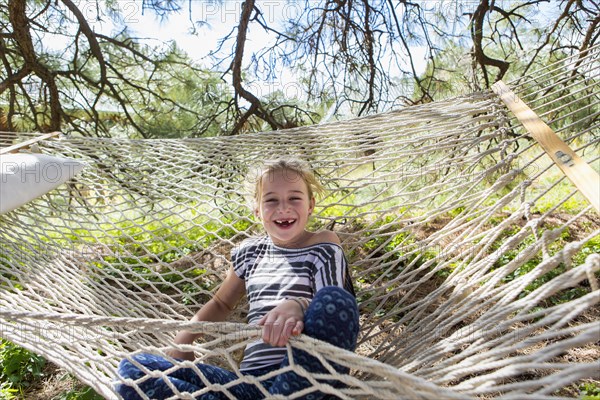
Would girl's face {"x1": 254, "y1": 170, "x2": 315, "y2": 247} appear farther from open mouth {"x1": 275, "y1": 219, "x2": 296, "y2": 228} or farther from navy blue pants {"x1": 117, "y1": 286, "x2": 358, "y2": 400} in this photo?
navy blue pants {"x1": 117, "y1": 286, "x2": 358, "y2": 400}

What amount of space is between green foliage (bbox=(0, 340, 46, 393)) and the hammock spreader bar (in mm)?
1715

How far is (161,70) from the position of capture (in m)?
Result: 3.60

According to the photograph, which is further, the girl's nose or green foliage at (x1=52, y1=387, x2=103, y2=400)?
green foliage at (x1=52, y1=387, x2=103, y2=400)

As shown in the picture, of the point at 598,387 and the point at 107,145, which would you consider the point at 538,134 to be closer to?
the point at 598,387

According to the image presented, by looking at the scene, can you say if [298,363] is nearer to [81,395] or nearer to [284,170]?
[284,170]

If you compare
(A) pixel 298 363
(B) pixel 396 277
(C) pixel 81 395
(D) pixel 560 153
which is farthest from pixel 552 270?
(C) pixel 81 395

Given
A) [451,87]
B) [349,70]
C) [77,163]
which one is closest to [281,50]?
[349,70]

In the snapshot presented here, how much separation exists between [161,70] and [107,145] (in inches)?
56.4

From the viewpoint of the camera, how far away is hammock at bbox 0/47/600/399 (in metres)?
0.92

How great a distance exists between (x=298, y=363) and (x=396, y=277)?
2.84 ft

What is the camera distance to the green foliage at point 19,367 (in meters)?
1.82

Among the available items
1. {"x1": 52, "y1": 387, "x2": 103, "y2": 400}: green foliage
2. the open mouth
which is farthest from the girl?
{"x1": 52, "y1": 387, "x2": 103, "y2": 400}: green foliage

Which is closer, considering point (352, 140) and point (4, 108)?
point (352, 140)

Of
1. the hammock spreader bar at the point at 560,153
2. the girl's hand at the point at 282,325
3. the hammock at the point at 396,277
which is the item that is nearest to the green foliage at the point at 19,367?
the hammock at the point at 396,277
